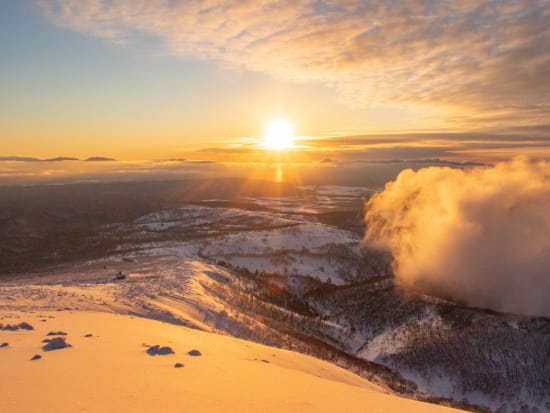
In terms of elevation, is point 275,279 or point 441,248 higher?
point 441,248

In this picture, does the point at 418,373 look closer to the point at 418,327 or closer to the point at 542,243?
the point at 418,327

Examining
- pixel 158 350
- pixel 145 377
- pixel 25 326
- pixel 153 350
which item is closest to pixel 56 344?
pixel 153 350

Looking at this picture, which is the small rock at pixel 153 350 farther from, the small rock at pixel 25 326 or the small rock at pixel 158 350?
the small rock at pixel 25 326

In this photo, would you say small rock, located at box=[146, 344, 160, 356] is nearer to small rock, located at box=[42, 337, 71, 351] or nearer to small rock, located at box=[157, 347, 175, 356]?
small rock, located at box=[157, 347, 175, 356]

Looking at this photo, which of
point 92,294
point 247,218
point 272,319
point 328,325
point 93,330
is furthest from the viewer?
point 247,218

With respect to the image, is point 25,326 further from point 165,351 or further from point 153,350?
point 165,351

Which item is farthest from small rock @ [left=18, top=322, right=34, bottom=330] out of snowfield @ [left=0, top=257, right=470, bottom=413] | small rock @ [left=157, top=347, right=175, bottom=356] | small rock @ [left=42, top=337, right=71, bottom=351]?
small rock @ [left=157, top=347, right=175, bottom=356]

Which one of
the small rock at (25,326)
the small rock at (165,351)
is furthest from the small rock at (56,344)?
the small rock at (25,326)

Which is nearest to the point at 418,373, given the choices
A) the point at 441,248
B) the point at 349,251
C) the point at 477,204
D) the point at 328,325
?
the point at 328,325
